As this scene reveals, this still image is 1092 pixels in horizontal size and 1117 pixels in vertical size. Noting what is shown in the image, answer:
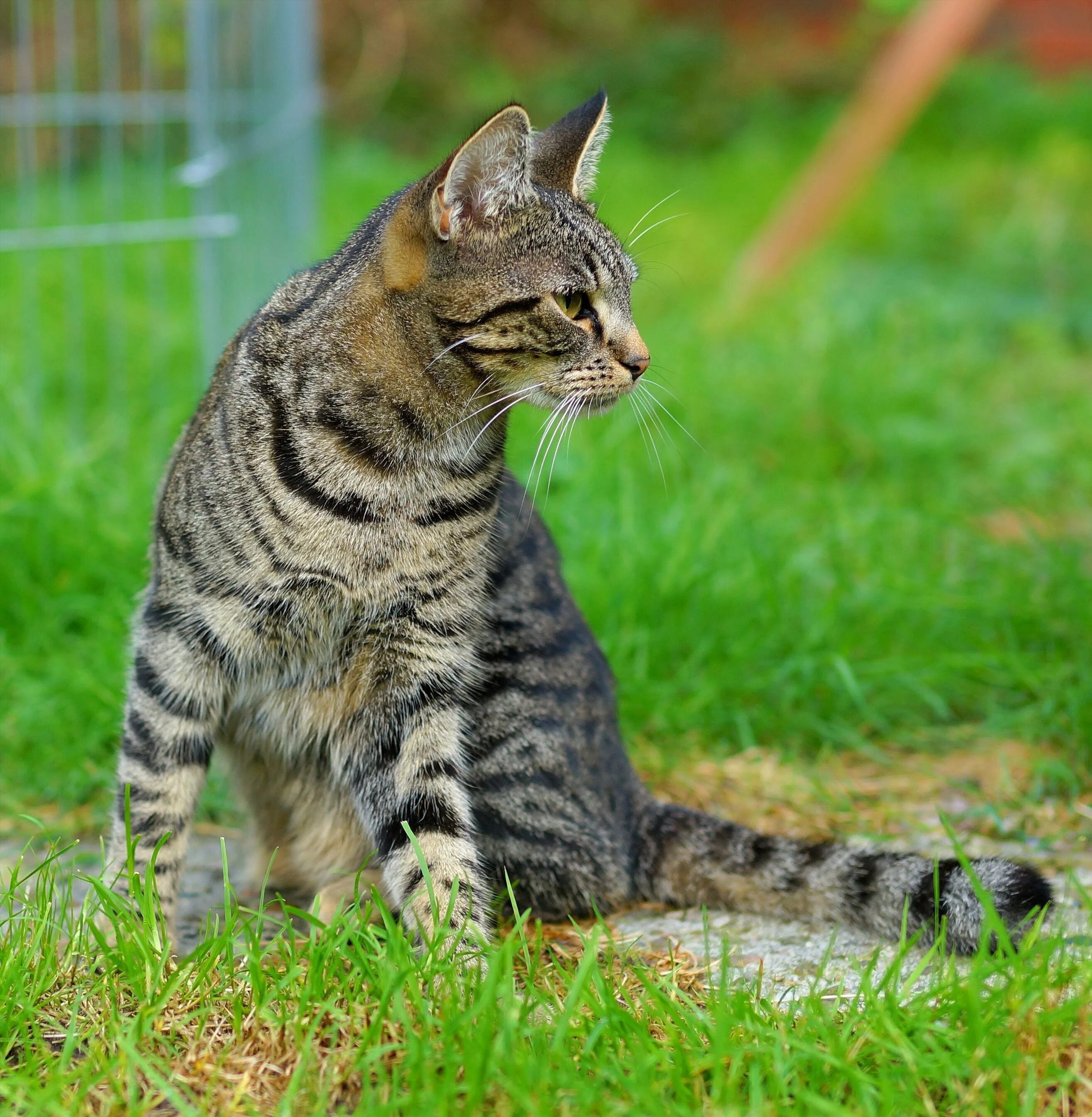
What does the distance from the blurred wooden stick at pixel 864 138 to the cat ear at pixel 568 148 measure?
148 inches

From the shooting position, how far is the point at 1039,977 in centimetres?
183

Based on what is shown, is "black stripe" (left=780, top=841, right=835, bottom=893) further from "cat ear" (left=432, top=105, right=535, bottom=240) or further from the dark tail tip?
"cat ear" (left=432, top=105, right=535, bottom=240)

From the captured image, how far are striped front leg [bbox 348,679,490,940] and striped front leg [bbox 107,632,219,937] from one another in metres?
0.29

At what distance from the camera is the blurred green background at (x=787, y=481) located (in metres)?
3.16

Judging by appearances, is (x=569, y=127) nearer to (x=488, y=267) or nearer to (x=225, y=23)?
(x=488, y=267)

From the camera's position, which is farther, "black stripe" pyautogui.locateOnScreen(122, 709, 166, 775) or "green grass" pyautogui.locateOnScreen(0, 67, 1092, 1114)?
"black stripe" pyautogui.locateOnScreen(122, 709, 166, 775)

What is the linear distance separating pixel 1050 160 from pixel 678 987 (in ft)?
22.4

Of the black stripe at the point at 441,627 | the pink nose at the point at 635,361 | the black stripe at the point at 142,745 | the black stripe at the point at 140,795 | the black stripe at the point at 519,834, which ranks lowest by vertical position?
the black stripe at the point at 519,834

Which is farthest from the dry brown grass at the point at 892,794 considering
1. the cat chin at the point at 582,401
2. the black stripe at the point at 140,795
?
the black stripe at the point at 140,795

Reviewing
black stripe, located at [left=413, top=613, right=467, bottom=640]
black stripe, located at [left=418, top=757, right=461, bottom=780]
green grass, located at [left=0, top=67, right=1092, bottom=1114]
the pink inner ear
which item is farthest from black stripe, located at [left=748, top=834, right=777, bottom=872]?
the pink inner ear

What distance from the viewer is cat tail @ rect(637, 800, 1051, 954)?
215 cm

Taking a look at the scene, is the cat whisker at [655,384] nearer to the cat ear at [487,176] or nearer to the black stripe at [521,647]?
the cat ear at [487,176]

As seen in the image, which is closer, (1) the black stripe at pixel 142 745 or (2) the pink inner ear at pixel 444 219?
(2) the pink inner ear at pixel 444 219

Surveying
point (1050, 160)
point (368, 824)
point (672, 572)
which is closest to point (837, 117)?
point (1050, 160)
